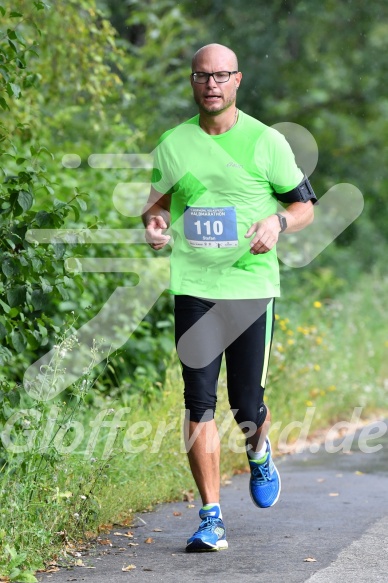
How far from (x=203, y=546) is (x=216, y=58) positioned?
7.09 feet

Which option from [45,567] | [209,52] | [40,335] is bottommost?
[45,567]

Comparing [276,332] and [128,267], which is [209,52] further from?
[276,332]

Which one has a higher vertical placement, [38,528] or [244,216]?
[244,216]

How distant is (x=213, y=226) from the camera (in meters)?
5.24

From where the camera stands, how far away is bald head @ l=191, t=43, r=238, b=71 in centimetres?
527

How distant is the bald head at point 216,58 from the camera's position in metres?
5.27

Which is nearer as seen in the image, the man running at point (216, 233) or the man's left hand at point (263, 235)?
the man's left hand at point (263, 235)

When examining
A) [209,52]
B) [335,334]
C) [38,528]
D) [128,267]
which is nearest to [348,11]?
[335,334]

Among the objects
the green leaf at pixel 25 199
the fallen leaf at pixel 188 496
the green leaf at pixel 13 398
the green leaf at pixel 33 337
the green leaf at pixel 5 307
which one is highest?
the green leaf at pixel 25 199

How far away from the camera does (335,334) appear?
12.1 metres

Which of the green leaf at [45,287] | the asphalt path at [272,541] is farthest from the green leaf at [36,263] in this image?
the asphalt path at [272,541]

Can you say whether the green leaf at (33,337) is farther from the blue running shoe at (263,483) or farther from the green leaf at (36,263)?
the blue running shoe at (263,483)

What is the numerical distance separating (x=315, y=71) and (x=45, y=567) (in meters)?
17.5

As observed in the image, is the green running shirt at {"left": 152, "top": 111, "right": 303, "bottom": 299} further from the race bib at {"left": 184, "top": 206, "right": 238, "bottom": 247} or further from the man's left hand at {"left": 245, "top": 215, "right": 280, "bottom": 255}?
the man's left hand at {"left": 245, "top": 215, "right": 280, "bottom": 255}
